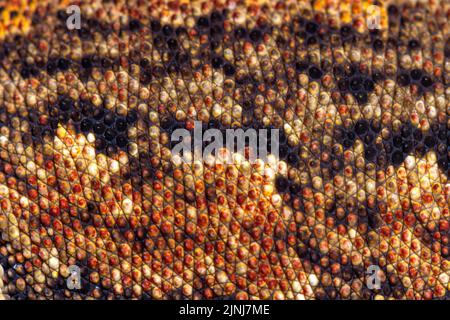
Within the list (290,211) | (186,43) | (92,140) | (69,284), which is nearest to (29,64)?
(92,140)
